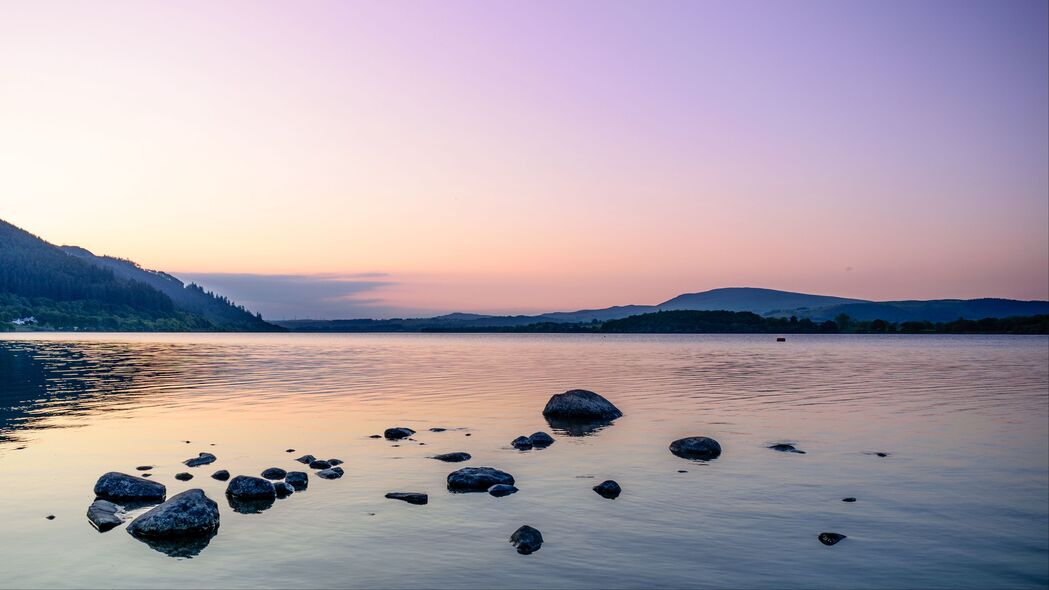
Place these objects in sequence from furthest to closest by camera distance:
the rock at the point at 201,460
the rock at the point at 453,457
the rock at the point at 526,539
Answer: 1. the rock at the point at 453,457
2. the rock at the point at 201,460
3. the rock at the point at 526,539

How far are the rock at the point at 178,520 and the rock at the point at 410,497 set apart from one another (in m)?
5.13

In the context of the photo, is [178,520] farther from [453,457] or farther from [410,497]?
[453,457]

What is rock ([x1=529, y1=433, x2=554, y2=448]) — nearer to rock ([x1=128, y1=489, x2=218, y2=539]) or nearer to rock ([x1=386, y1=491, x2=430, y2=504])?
rock ([x1=386, y1=491, x2=430, y2=504])

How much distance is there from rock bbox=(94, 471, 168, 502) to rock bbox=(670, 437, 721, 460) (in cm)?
1907

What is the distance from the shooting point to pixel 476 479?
2225cm

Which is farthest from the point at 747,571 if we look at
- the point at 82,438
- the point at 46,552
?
the point at 82,438

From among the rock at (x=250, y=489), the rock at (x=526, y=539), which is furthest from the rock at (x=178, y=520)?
the rock at (x=526, y=539)

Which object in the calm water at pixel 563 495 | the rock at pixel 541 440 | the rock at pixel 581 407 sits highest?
the rock at pixel 581 407

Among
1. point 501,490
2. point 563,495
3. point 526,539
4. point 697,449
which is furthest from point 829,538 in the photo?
point 697,449

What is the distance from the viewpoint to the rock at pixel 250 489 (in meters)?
20.4

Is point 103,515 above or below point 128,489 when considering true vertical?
below

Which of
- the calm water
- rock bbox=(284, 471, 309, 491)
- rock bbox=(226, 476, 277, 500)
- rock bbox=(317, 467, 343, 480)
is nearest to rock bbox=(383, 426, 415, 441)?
the calm water

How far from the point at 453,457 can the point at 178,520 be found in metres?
11.5

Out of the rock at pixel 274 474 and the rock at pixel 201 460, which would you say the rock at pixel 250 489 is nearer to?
the rock at pixel 274 474
